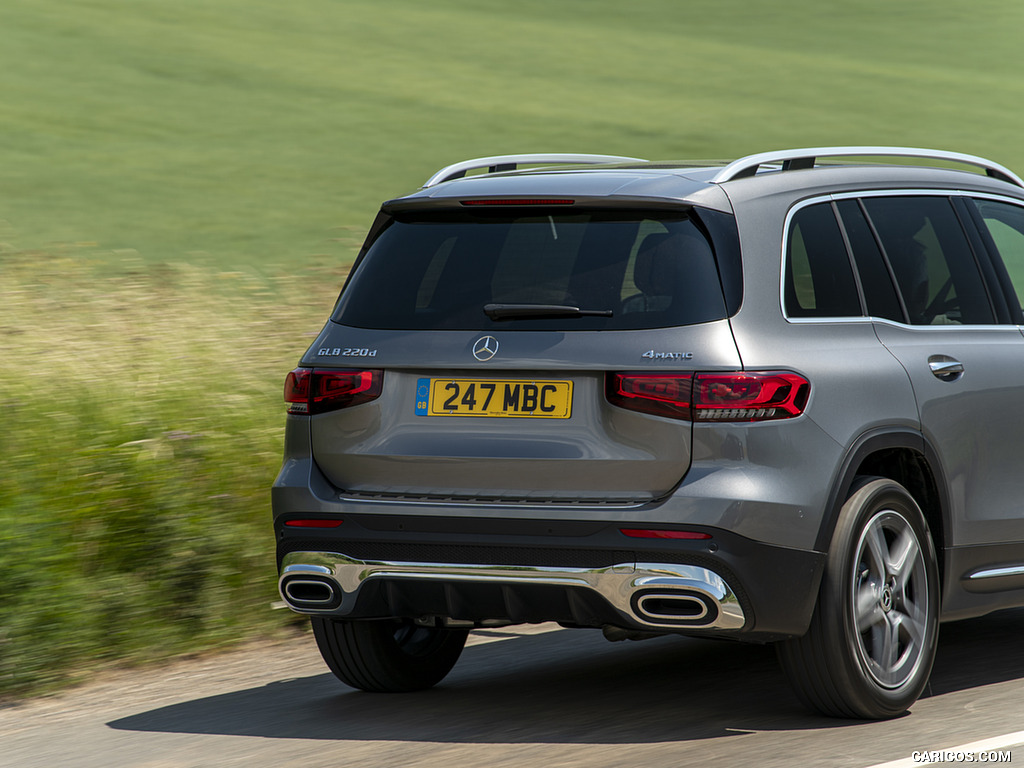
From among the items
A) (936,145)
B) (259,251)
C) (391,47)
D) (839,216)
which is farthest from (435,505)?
(391,47)

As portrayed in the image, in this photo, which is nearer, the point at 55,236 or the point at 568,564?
the point at 568,564

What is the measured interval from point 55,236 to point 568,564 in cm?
1525

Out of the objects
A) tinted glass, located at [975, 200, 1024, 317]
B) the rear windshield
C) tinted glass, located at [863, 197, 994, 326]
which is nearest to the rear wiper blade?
the rear windshield

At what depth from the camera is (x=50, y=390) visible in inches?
301

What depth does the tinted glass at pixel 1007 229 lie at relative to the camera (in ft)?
20.5

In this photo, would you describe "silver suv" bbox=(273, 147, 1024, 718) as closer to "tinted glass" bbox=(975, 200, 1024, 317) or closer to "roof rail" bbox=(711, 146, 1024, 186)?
"roof rail" bbox=(711, 146, 1024, 186)

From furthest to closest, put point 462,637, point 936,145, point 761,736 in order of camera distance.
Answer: point 936,145
point 462,637
point 761,736

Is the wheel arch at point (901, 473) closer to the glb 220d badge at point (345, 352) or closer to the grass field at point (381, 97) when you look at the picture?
the glb 220d badge at point (345, 352)

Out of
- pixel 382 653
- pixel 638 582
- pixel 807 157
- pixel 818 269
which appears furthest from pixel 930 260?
pixel 382 653

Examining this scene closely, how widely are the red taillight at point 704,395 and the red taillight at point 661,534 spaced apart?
35 cm

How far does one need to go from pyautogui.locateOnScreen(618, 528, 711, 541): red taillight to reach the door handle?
1.28m

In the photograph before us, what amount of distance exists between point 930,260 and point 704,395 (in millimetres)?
1572

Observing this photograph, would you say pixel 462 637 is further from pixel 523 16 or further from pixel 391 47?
pixel 523 16

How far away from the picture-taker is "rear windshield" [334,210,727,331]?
4977 millimetres
